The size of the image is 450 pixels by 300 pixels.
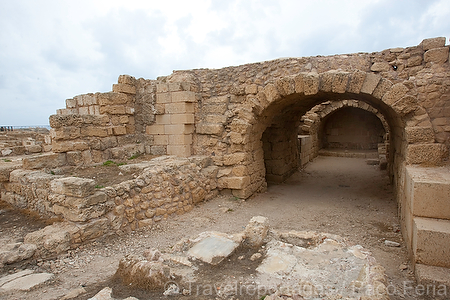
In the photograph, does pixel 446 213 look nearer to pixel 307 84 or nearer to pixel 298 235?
pixel 298 235

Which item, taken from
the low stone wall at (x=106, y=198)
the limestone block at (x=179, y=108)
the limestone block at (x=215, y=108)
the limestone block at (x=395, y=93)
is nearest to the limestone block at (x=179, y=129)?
the limestone block at (x=179, y=108)

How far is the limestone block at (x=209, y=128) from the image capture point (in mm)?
6383

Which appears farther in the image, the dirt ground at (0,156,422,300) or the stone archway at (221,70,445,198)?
the stone archway at (221,70,445,198)

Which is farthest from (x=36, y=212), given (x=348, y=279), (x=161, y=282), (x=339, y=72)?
(x=339, y=72)

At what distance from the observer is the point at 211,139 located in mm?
6512

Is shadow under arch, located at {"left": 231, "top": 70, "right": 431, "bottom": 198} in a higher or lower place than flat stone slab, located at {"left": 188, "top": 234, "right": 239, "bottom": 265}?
higher

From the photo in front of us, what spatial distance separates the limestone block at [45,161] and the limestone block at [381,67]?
604 centimetres

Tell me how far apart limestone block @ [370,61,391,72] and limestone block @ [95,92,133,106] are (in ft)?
16.9

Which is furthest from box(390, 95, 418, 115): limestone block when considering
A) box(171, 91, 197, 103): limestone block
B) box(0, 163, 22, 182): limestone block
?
box(0, 163, 22, 182): limestone block

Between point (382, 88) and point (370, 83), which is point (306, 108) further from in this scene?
point (382, 88)

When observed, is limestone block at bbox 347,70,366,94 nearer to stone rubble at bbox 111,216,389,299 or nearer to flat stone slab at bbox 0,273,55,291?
stone rubble at bbox 111,216,389,299

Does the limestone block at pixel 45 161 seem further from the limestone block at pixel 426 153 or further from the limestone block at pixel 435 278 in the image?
the limestone block at pixel 426 153

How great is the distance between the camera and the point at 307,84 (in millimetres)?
5473

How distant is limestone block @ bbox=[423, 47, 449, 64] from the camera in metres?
4.56
